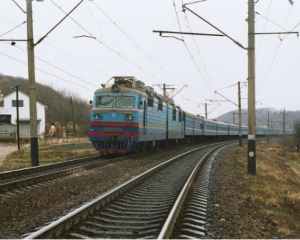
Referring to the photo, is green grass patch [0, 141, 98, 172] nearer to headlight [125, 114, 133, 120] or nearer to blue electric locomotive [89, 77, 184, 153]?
blue electric locomotive [89, 77, 184, 153]

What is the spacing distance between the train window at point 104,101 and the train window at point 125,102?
13.6 inches

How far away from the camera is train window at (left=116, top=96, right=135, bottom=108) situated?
18266 mm

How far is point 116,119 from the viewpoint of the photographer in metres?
18.2

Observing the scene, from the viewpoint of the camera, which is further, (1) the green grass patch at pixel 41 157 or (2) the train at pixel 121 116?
(2) the train at pixel 121 116

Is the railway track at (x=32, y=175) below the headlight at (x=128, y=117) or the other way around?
below

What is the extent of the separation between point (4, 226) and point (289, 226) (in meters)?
4.66

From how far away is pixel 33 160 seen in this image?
14734mm

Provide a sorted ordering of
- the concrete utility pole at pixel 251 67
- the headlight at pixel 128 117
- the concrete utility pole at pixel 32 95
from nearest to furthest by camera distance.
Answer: the concrete utility pole at pixel 251 67 < the concrete utility pole at pixel 32 95 < the headlight at pixel 128 117

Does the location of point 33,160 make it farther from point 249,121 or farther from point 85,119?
point 85,119

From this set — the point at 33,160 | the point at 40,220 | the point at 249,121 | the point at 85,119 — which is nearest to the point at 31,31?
the point at 33,160

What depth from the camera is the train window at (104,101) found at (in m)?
18.5

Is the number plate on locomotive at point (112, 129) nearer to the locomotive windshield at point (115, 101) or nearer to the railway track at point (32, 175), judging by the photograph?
the locomotive windshield at point (115, 101)

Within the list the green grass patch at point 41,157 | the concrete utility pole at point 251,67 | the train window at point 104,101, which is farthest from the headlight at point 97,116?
the concrete utility pole at point 251,67

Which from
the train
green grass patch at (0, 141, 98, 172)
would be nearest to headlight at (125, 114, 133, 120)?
the train
